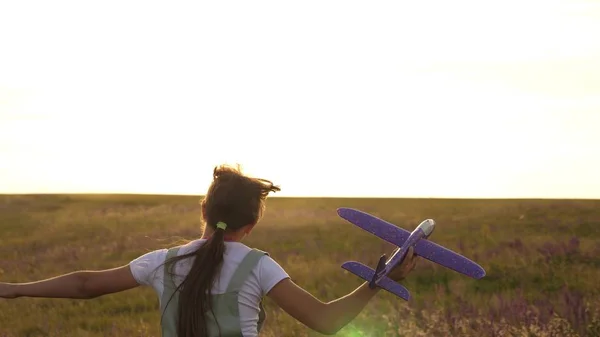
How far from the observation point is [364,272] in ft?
12.8

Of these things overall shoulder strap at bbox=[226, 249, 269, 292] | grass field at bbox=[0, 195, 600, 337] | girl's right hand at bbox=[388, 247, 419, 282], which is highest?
girl's right hand at bbox=[388, 247, 419, 282]

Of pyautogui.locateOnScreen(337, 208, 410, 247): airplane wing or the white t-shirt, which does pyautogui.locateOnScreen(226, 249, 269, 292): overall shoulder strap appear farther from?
pyautogui.locateOnScreen(337, 208, 410, 247): airplane wing

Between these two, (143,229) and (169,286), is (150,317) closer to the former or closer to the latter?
(169,286)

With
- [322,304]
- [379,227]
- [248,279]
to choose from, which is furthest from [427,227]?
[248,279]

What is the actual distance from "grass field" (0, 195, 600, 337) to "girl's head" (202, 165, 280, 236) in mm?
2789

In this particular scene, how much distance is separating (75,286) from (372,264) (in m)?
9.88

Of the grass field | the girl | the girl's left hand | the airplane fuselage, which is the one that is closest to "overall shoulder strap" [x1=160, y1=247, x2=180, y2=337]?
the girl

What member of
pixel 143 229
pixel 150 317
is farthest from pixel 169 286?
pixel 143 229

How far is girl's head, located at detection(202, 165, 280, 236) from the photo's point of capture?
151 inches

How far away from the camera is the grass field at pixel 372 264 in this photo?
8.29 metres

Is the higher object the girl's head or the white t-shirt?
the girl's head

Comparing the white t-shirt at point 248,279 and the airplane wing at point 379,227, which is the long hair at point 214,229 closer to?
the white t-shirt at point 248,279

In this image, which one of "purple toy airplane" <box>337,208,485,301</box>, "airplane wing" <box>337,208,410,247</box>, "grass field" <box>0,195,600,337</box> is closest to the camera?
"purple toy airplane" <box>337,208,485,301</box>

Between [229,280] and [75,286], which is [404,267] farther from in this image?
[75,286]
